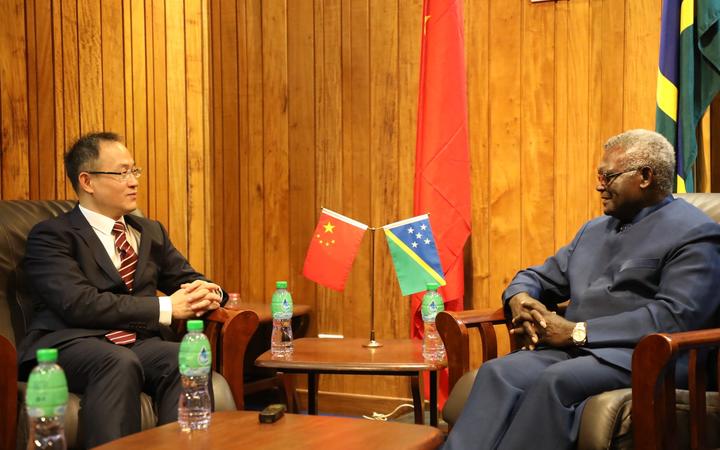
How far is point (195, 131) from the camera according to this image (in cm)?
431

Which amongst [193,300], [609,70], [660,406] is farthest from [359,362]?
[609,70]

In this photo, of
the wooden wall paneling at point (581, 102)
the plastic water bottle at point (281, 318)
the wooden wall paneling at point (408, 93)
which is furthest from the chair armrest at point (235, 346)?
the wooden wall paneling at point (581, 102)

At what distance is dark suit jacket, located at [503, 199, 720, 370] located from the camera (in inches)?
95.3

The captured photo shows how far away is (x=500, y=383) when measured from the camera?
2.41 m

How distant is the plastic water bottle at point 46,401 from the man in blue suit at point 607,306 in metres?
1.07

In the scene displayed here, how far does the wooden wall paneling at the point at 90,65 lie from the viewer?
11.8 feet

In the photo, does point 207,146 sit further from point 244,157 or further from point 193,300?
point 193,300

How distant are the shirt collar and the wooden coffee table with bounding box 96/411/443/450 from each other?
0.97 meters

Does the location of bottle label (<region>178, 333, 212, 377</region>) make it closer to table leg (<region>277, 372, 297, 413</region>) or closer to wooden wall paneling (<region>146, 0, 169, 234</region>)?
table leg (<region>277, 372, 297, 413</region>)

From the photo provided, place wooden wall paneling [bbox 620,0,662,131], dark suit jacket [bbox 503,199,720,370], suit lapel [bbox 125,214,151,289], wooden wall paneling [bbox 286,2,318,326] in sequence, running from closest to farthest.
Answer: dark suit jacket [bbox 503,199,720,370]
suit lapel [bbox 125,214,151,289]
wooden wall paneling [bbox 620,0,662,131]
wooden wall paneling [bbox 286,2,318,326]

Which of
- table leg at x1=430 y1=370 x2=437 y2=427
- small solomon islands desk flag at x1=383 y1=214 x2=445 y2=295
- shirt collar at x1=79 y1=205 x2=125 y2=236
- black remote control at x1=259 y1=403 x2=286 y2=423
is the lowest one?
table leg at x1=430 y1=370 x2=437 y2=427

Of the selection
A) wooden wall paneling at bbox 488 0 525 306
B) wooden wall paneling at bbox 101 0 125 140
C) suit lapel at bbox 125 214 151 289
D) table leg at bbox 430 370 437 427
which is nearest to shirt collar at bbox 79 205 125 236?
suit lapel at bbox 125 214 151 289

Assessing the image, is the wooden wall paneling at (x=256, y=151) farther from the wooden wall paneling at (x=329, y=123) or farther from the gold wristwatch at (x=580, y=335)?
the gold wristwatch at (x=580, y=335)

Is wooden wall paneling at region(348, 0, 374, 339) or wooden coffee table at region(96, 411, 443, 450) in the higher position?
wooden wall paneling at region(348, 0, 374, 339)
